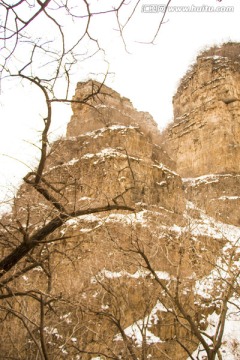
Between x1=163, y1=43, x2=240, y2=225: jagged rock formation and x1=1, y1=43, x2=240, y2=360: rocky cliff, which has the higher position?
x1=163, y1=43, x2=240, y2=225: jagged rock formation

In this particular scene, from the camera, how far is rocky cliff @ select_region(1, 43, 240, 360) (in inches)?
186

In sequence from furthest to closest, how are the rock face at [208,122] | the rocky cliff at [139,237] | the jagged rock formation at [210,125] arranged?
the rock face at [208,122] → the jagged rock formation at [210,125] → the rocky cliff at [139,237]

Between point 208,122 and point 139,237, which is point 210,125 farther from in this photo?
point 139,237

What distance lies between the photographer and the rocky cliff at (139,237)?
4.73 meters

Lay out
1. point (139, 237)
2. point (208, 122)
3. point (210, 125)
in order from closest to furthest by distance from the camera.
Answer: point (139, 237) < point (210, 125) < point (208, 122)

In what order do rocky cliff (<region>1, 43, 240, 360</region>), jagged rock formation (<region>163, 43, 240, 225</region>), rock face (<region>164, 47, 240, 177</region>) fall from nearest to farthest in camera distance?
rocky cliff (<region>1, 43, 240, 360</region>)
jagged rock formation (<region>163, 43, 240, 225</region>)
rock face (<region>164, 47, 240, 177</region>)

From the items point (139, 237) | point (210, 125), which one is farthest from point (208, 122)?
point (139, 237)

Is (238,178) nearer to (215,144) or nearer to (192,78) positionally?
(215,144)

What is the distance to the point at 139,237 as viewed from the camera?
6.71m

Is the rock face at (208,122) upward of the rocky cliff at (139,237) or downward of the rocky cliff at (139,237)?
upward

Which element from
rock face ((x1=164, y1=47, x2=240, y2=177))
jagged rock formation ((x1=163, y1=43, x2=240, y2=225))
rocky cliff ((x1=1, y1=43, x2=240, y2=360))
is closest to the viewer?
rocky cliff ((x1=1, y1=43, x2=240, y2=360))

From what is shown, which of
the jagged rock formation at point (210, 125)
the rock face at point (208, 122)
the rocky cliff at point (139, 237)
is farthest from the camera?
the rock face at point (208, 122)

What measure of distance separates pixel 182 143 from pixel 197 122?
2133 millimetres

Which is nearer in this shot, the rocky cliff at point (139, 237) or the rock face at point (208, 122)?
the rocky cliff at point (139, 237)
